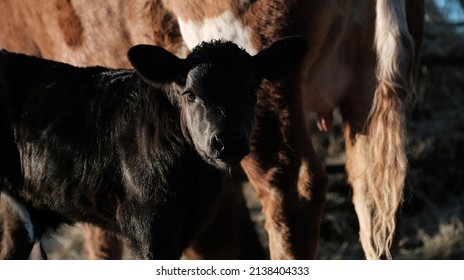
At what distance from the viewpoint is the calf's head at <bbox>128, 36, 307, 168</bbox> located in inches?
130

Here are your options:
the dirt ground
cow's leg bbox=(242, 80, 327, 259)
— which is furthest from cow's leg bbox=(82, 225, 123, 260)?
cow's leg bbox=(242, 80, 327, 259)

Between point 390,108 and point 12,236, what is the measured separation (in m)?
1.59

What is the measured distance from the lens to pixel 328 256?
662cm

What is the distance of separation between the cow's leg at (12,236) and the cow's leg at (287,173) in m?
0.92

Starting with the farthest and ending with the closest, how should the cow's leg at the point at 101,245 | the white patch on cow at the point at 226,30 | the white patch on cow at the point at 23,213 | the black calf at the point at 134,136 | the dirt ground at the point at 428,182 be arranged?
the dirt ground at the point at 428,182 < the cow's leg at the point at 101,245 < the white patch on cow at the point at 226,30 < the white patch on cow at the point at 23,213 < the black calf at the point at 134,136

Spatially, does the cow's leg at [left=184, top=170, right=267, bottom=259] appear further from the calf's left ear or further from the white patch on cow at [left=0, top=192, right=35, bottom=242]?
the calf's left ear

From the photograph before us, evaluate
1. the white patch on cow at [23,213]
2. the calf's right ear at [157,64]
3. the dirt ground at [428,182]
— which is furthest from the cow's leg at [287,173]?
the dirt ground at [428,182]

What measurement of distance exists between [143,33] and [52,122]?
928 millimetres

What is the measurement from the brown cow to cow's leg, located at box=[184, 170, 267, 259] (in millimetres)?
945

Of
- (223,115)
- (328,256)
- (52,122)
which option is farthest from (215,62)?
(328,256)

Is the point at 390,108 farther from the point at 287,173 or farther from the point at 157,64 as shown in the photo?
the point at 157,64

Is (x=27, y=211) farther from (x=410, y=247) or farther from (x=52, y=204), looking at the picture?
(x=410, y=247)

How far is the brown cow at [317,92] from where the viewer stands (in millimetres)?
4211

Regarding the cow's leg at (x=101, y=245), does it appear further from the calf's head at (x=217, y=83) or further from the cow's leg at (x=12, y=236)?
the calf's head at (x=217, y=83)
